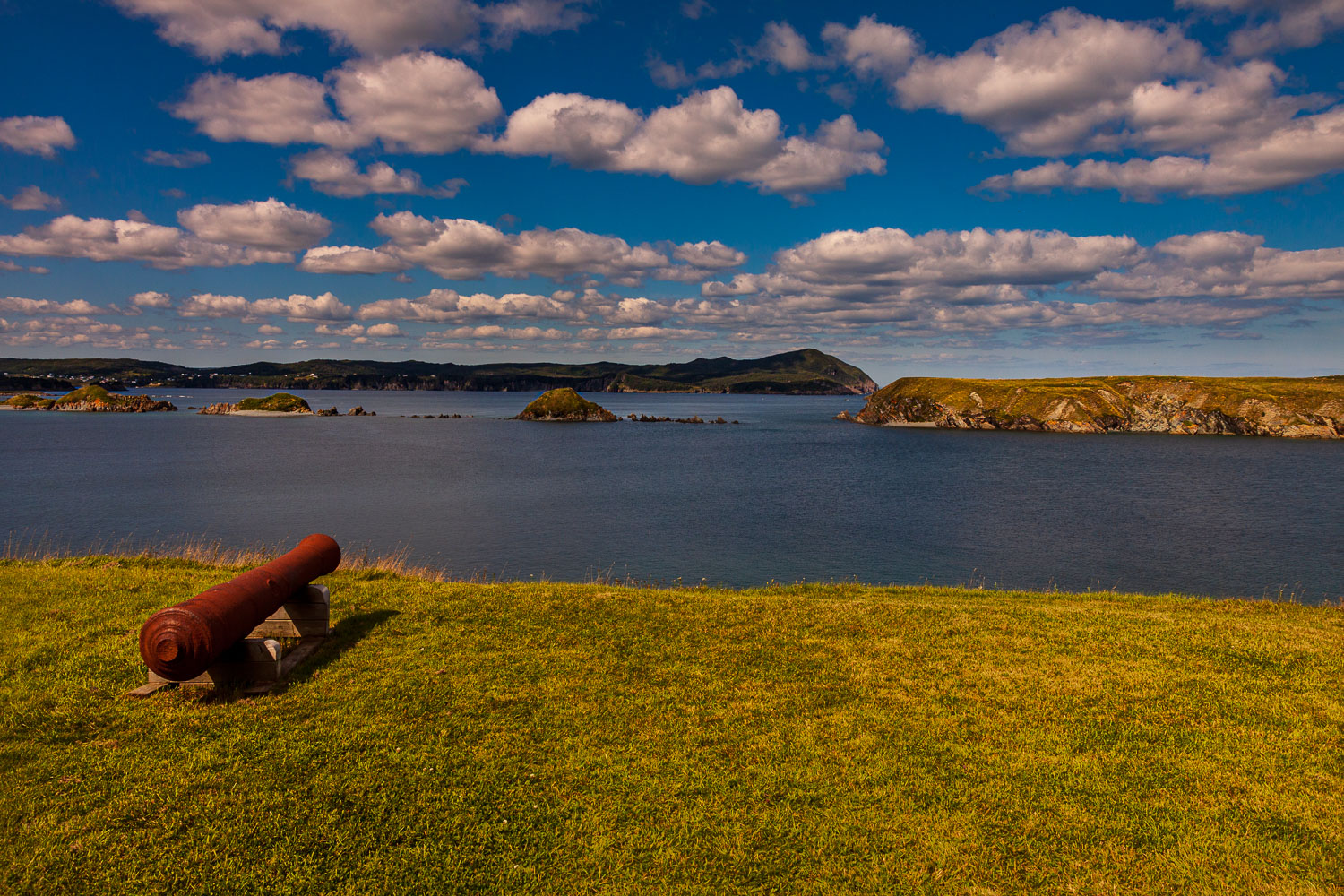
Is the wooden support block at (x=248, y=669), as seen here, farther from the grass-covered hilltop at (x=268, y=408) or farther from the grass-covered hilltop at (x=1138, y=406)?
the grass-covered hilltop at (x=268, y=408)

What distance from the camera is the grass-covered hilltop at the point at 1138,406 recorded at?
5226 inches

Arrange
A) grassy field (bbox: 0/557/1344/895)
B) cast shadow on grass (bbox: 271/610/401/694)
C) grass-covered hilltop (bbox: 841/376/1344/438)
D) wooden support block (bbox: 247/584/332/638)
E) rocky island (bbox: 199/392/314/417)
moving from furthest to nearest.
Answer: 1. rocky island (bbox: 199/392/314/417)
2. grass-covered hilltop (bbox: 841/376/1344/438)
3. wooden support block (bbox: 247/584/332/638)
4. cast shadow on grass (bbox: 271/610/401/694)
5. grassy field (bbox: 0/557/1344/895)

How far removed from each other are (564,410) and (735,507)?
126 m

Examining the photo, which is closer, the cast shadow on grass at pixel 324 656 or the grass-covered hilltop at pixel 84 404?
the cast shadow on grass at pixel 324 656

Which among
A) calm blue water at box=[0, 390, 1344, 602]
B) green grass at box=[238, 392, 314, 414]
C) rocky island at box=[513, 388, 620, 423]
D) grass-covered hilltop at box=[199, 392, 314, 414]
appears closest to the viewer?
calm blue water at box=[0, 390, 1344, 602]

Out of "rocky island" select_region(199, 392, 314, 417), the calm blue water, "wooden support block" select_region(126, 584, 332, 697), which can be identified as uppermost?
"rocky island" select_region(199, 392, 314, 417)

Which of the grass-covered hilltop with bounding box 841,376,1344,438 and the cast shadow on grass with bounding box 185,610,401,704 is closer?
the cast shadow on grass with bounding box 185,610,401,704

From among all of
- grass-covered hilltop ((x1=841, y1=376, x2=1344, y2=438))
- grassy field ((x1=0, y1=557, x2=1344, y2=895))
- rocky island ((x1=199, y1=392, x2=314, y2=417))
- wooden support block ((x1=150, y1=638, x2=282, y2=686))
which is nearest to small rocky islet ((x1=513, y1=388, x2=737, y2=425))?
grass-covered hilltop ((x1=841, y1=376, x2=1344, y2=438))

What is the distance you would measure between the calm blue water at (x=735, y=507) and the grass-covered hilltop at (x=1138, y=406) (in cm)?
2930

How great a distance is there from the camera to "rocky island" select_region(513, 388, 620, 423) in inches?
6811

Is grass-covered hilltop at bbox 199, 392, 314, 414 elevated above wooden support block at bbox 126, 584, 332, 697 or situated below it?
above

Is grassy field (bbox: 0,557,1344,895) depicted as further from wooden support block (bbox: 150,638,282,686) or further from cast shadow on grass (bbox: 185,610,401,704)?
wooden support block (bbox: 150,638,282,686)

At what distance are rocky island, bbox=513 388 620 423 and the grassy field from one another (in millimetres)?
160083

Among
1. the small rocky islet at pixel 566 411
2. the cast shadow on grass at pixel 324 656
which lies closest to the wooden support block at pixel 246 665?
the cast shadow on grass at pixel 324 656
